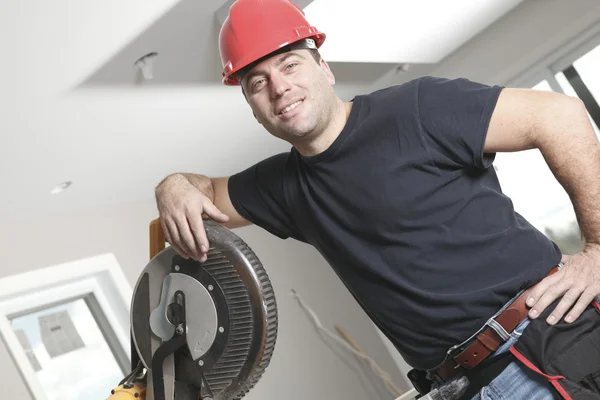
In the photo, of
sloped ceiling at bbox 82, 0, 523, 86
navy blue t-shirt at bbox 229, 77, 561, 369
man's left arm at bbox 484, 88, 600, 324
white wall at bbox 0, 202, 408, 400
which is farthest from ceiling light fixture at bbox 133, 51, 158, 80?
man's left arm at bbox 484, 88, 600, 324

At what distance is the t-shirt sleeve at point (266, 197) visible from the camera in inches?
69.2

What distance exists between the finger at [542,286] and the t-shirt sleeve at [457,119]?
24cm

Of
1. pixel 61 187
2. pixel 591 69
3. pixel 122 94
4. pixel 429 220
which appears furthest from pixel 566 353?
pixel 591 69

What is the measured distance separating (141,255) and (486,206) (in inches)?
126

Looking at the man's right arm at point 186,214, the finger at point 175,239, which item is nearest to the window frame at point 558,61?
the man's right arm at point 186,214

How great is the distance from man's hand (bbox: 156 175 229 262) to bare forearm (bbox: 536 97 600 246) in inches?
25.3

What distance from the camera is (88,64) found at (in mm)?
2889

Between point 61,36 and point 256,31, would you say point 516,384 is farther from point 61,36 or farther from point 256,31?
point 61,36

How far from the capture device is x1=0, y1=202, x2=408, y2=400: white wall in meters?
3.95

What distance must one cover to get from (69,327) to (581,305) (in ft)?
10.7

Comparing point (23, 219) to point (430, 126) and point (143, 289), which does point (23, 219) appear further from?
point (430, 126)

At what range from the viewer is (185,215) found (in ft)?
4.95

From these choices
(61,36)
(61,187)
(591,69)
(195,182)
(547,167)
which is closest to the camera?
(195,182)

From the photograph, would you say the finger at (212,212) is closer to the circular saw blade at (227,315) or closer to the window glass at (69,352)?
the circular saw blade at (227,315)
